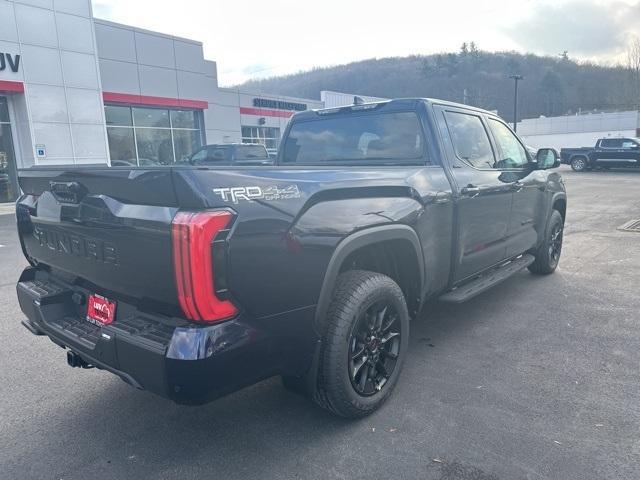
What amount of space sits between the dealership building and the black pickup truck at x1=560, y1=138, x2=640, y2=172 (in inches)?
754

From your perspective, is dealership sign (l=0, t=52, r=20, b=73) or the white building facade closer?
dealership sign (l=0, t=52, r=20, b=73)

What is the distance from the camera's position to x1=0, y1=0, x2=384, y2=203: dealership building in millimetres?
17266

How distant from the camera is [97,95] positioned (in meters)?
19.4

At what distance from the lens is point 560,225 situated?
6184 millimetres

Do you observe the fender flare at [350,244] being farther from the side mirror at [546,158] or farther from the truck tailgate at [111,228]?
the side mirror at [546,158]

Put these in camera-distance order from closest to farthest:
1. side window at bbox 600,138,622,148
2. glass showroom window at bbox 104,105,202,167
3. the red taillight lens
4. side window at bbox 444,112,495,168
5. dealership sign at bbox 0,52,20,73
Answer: the red taillight lens → side window at bbox 444,112,495,168 → dealership sign at bbox 0,52,20,73 → glass showroom window at bbox 104,105,202,167 → side window at bbox 600,138,622,148

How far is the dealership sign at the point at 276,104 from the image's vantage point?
3054 cm

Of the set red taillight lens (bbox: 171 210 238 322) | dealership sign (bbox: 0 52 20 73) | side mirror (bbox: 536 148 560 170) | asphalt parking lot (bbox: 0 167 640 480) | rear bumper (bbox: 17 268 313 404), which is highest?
dealership sign (bbox: 0 52 20 73)

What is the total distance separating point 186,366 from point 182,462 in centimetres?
82

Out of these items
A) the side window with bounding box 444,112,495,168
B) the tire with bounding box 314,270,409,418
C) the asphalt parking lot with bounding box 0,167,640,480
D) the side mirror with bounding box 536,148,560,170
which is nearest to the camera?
the asphalt parking lot with bounding box 0,167,640,480

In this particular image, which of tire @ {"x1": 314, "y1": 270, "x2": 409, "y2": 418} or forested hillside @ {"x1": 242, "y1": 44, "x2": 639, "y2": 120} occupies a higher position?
forested hillside @ {"x1": 242, "y1": 44, "x2": 639, "y2": 120}

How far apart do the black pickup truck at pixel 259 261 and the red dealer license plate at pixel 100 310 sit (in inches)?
0.4

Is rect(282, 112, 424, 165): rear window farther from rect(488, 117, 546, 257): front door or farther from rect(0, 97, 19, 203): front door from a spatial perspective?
rect(0, 97, 19, 203): front door

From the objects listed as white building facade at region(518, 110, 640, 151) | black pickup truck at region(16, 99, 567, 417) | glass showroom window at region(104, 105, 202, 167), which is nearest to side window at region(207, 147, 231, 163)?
glass showroom window at region(104, 105, 202, 167)
